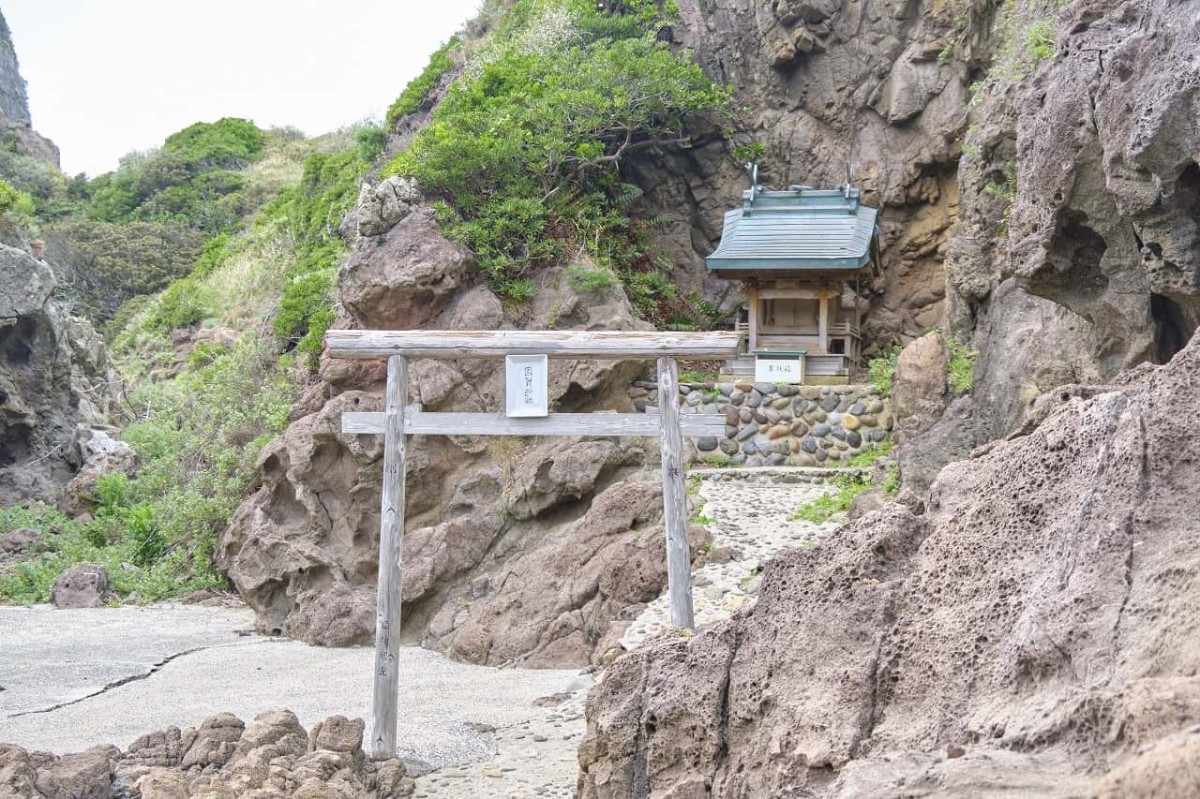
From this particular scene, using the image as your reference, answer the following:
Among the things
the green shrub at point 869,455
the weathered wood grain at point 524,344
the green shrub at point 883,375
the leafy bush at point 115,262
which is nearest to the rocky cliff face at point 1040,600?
the weathered wood grain at point 524,344

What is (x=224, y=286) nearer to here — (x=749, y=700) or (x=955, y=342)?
(x=955, y=342)

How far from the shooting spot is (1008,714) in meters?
2.93

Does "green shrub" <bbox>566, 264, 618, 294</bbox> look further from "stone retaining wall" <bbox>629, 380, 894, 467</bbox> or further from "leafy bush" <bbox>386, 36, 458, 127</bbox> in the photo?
"leafy bush" <bbox>386, 36, 458, 127</bbox>

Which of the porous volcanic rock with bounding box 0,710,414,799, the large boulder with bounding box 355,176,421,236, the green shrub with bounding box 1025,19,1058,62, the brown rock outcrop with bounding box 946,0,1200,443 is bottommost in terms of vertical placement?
the porous volcanic rock with bounding box 0,710,414,799

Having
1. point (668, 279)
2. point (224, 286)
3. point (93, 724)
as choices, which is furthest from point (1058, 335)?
point (224, 286)

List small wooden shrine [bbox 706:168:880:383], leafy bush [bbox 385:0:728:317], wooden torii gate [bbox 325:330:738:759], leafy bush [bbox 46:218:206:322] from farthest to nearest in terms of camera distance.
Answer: leafy bush [bbox 46:218:206:322], small wooden shrine [bbox 706:168:880:383], leafy bush [bbox 385:0:728:317], wooden torii gate [bbox 325:330:738:759]

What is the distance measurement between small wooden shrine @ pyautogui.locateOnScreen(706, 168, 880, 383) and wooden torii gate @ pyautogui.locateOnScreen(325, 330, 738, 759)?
8.09m

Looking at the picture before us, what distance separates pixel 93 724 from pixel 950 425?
8025mm

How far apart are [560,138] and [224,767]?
39.6 ft

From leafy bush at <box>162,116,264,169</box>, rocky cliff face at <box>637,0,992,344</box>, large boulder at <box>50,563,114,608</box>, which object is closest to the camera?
large boulder at <box>50,563,114,608</box>

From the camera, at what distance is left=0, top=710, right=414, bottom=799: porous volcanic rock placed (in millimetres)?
5504

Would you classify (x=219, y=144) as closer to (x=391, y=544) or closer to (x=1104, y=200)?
(x=391, y=544)

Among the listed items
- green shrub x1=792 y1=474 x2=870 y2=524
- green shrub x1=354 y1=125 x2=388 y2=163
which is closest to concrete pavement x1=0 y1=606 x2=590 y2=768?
green shrub x1=792 y1=474 x2=870 y2=524

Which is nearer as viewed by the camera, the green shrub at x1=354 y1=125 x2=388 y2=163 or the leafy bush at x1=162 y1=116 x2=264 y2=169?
the green shrub at x1=354 y1=125 x2=388 y2=163
